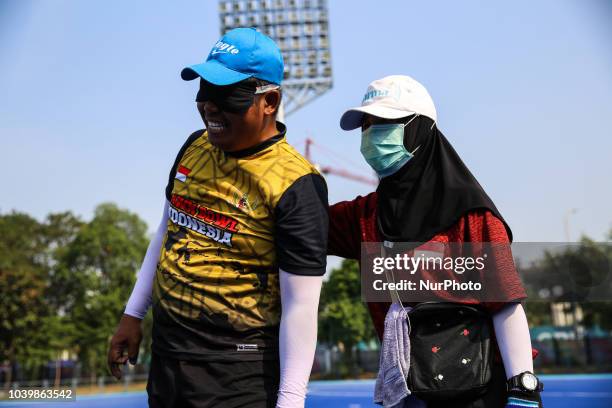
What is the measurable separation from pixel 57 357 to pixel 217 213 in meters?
41.7

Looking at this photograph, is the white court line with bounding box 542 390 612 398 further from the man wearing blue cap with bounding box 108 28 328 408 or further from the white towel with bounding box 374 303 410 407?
the man wearing blue cap with bounding box 108 28 328 408

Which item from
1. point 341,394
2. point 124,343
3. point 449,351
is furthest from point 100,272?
point 449,351

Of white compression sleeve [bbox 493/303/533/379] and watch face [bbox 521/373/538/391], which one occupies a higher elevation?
white compression sleeve [bbox 493/303/533/379]

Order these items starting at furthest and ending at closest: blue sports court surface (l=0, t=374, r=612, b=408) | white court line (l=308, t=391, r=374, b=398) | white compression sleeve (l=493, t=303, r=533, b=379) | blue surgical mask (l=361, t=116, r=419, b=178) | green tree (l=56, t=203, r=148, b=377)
→ green tree (l=56, t=203, r=148, b=377) → white court line (l=308, t=391, r=374, b=398) → blue sports court surface (l=0, t=374, r=612, b=408) → blue surgical mask (l=361, t=116, r=419, b=178) → white compression sleeve (l=493, t=303, r=533, b=379)

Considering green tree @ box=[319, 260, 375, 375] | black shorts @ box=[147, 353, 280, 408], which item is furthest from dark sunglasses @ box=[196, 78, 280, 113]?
green tree @ box=[319, 260, 375, 375]

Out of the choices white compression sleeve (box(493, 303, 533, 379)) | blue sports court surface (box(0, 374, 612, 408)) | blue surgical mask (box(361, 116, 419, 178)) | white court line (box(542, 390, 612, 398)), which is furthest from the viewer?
white court line (box(542, 390, 612, 398))

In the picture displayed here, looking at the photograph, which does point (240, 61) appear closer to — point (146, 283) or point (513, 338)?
point (146, 283)

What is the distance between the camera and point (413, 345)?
2.58 metres

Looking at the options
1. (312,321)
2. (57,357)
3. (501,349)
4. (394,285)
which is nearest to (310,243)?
(312,321)

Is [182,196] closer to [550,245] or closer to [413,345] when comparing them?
[413,345]

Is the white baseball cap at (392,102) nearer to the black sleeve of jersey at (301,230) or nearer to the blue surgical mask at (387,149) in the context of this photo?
the blue surgical mask at (387,149)

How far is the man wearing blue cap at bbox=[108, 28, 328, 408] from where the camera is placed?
2.39 meters

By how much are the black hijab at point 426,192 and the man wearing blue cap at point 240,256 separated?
318mm

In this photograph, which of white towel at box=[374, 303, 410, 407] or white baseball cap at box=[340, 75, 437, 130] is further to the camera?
white baseball cap at box=[340, 75, 437, 130]
